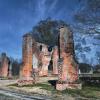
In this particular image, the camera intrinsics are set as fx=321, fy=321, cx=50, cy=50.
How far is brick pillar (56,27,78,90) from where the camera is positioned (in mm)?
25694

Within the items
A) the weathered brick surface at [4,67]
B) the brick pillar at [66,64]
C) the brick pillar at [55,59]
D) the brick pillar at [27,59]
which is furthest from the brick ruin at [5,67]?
the brick pillar at [66,64]

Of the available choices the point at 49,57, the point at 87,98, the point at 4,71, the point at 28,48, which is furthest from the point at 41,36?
the point at 87,98

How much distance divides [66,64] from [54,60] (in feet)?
76.1

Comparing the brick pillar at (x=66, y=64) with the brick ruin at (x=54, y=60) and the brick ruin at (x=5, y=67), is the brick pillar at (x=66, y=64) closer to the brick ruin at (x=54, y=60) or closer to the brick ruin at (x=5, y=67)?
the brick ruin at (x=54, y=60)

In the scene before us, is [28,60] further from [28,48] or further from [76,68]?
[76,68]

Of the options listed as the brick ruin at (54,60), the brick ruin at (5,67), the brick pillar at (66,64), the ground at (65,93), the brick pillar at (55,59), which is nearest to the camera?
the ground at (65,93)

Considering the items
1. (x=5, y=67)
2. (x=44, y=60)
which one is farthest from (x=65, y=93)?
(x=5, y=67)

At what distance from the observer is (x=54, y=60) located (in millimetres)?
49375

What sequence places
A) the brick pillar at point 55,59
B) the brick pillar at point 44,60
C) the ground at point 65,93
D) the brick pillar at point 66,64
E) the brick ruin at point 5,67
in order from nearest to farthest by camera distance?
the ground at point 65,93 → the brick pillar at point 66,64 → the brick pillar at point 44,60 → the brick pillar at point 55,59 → the brick ruin at point 5,67

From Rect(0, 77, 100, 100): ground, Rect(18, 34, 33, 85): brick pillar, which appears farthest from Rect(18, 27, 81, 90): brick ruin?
Rect(0, 77, 100, 100): ground

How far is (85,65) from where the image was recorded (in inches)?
3551

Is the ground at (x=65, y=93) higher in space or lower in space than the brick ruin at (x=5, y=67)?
lower

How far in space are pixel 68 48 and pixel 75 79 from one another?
2673 mm

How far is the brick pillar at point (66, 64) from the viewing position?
25.7m
